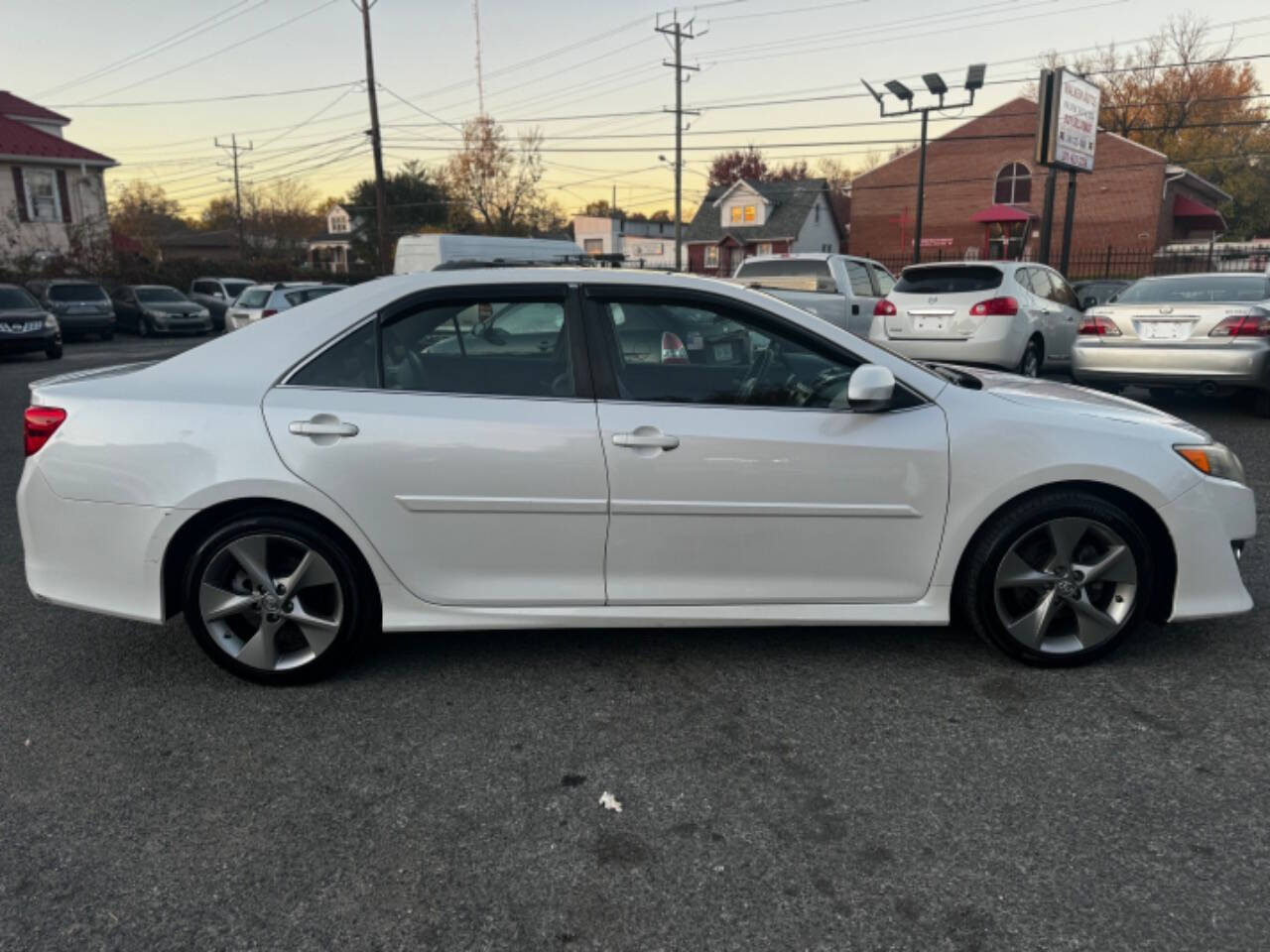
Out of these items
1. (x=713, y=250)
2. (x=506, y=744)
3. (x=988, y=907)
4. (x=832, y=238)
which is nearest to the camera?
(x=988, y=907)

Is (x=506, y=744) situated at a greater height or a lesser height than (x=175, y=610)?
lesser

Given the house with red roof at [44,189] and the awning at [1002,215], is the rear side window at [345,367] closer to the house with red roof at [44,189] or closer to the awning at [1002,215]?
the house with red roof at [44,189]

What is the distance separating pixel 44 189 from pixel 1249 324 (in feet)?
120

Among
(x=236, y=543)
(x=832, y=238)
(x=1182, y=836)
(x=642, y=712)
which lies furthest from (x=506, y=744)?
(x=832, y=238)

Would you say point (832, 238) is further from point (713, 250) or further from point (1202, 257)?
point (1202, 257)

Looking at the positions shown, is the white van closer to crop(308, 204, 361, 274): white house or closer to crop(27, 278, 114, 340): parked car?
crop(27, 278, 114, 340): parked car

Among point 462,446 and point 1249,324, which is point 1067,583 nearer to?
point 462,446

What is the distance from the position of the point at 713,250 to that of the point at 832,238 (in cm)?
958

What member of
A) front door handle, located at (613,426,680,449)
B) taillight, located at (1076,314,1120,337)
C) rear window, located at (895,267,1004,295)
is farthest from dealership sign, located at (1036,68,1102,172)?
front door handle, located at (613,426,680,449)

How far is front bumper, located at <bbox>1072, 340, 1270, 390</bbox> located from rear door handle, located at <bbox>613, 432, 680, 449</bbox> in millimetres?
7306

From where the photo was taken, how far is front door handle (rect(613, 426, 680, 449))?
3.35 m

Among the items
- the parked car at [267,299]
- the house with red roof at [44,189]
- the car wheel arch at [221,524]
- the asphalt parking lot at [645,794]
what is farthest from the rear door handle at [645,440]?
the house with red roof at [44,189]

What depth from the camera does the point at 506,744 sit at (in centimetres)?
310

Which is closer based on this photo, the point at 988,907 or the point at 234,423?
the point at 988,907
